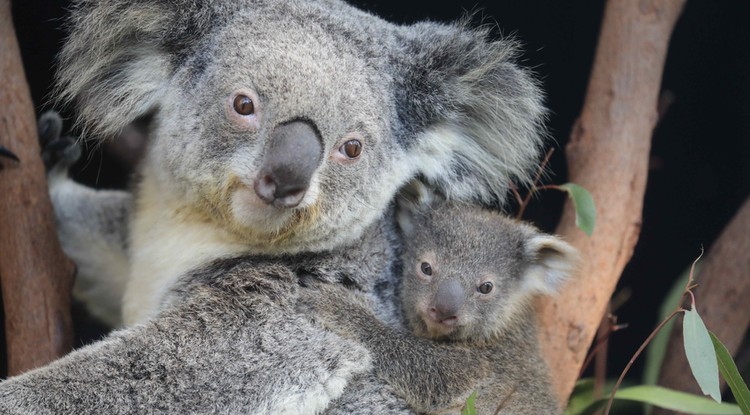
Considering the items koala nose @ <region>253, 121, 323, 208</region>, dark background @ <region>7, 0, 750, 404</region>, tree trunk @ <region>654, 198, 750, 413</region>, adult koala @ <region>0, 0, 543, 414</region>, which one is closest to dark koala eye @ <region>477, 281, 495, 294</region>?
adult koala @ <region>0, 0, 543, 414</region>

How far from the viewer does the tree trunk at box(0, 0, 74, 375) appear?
2.72m

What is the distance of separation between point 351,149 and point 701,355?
111 centimetres

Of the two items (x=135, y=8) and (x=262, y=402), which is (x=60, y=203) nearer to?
(x=135, y=8)

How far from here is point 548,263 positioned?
9.53 ft

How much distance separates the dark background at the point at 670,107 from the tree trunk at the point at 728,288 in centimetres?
66

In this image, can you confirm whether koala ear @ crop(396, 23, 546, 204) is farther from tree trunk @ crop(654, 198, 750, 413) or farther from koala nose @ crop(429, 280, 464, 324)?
tree trunk @ crop(654, 198, 750, 413)

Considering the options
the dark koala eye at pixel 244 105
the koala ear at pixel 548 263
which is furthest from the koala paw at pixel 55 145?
the koala ear at pixel 548 263

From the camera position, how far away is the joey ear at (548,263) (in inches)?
111

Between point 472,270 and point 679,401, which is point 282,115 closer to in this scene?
point 472,270

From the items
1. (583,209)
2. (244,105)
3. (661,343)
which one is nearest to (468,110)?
(583,209)

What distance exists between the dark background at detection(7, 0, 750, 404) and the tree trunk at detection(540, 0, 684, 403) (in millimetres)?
671

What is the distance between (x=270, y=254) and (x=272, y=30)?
648 mm

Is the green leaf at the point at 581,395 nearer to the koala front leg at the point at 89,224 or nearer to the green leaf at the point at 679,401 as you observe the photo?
Result: the green leaf at the point at 679,401

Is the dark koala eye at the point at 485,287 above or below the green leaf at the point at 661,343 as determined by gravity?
above
